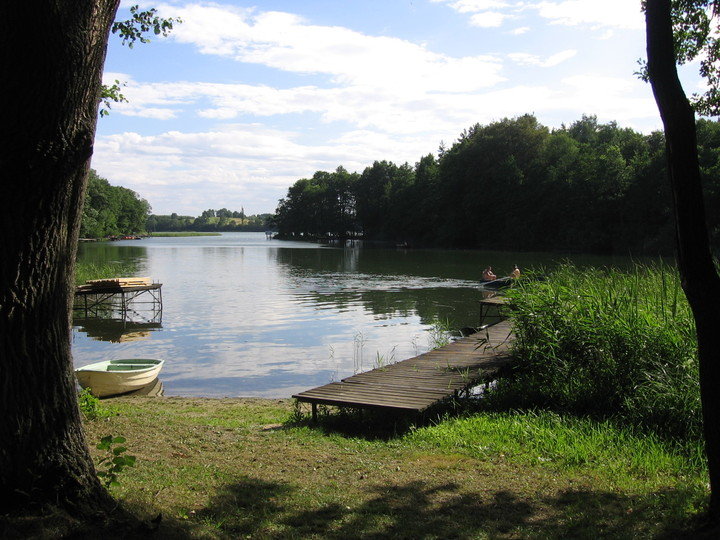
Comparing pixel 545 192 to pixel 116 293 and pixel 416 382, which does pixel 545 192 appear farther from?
pixel 416 382

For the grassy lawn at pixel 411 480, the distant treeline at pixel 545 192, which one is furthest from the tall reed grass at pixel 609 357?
the distant treeline at pixel 545 192

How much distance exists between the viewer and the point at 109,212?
5037 inches

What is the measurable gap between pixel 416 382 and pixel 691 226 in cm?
581

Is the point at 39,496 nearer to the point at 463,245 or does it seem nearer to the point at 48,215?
the point at 48,215

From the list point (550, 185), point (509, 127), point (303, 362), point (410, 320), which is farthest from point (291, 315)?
point (509, 127)

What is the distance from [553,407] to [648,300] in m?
2.74

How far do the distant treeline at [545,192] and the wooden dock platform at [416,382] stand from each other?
4136 centimetres

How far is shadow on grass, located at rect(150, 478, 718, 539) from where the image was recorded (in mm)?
4066

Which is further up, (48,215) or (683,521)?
(48,215)

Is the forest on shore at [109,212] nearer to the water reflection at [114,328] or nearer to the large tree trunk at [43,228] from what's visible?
the water reflection at [114,328]

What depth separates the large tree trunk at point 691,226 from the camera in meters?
3.87

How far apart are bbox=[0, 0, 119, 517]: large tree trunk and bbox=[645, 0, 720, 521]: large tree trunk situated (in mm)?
3565

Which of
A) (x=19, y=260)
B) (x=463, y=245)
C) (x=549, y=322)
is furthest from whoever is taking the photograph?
(x=463, y=245)

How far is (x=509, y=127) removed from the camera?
7794cm
